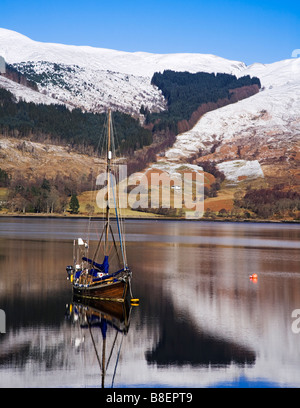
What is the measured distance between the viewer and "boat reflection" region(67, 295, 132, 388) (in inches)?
1003

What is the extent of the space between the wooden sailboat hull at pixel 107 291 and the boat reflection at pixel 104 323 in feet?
1.03

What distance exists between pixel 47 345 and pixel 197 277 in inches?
992

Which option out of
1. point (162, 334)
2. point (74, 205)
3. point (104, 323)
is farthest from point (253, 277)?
point (74, 205)

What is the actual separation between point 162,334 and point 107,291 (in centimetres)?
779

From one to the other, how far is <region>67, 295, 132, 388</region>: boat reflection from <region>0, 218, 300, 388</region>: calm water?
0.10m

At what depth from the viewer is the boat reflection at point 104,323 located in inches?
1003

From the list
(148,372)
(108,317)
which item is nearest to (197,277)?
(108,317)

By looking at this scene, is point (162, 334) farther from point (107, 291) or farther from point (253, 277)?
point (253, 277)

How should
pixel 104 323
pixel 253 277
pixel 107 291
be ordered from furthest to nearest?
pixel 253 277, pixel 107 291, pixel 104 323

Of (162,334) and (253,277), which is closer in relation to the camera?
(162,334)

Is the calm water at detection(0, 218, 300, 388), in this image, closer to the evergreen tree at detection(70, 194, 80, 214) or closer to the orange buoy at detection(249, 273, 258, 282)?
the orange buoy at detection(249, 273, 258, 282)

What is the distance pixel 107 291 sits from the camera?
3644 centimetres
